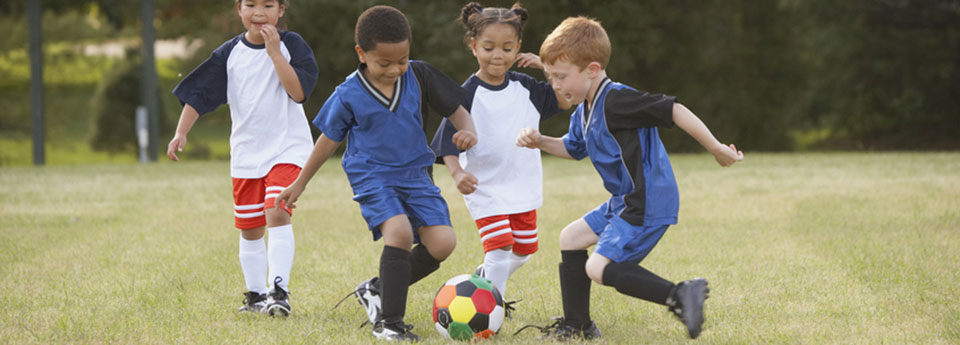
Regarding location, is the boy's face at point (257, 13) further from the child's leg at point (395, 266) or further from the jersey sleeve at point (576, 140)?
the jersey sleeve at point (576, 140)

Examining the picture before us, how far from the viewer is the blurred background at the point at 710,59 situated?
22.3m

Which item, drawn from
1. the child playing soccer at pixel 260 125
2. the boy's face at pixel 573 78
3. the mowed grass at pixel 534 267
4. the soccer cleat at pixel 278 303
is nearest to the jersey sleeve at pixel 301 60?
the child playing soccer at pixel 260 125

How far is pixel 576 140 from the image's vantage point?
4.05m

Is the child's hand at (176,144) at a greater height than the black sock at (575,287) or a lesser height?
greater

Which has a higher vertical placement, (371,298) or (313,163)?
(313,163)

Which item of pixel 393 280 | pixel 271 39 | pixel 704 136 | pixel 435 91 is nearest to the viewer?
pixel 704 136

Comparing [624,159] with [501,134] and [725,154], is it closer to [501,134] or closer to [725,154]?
[725,154]

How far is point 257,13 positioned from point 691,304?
2.55 m

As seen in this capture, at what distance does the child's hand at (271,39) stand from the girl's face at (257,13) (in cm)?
13

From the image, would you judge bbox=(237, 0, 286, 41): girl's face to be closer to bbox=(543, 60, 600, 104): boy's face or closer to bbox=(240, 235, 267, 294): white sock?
bbox=(240, 235, 267, 294): white sock

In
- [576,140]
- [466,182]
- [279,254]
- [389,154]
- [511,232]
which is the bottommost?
[279,254]

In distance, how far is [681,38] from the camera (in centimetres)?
2486

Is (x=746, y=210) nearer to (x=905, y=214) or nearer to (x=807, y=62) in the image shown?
(x=905, y=214)

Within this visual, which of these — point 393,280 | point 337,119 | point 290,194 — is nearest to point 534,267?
point 393,280
